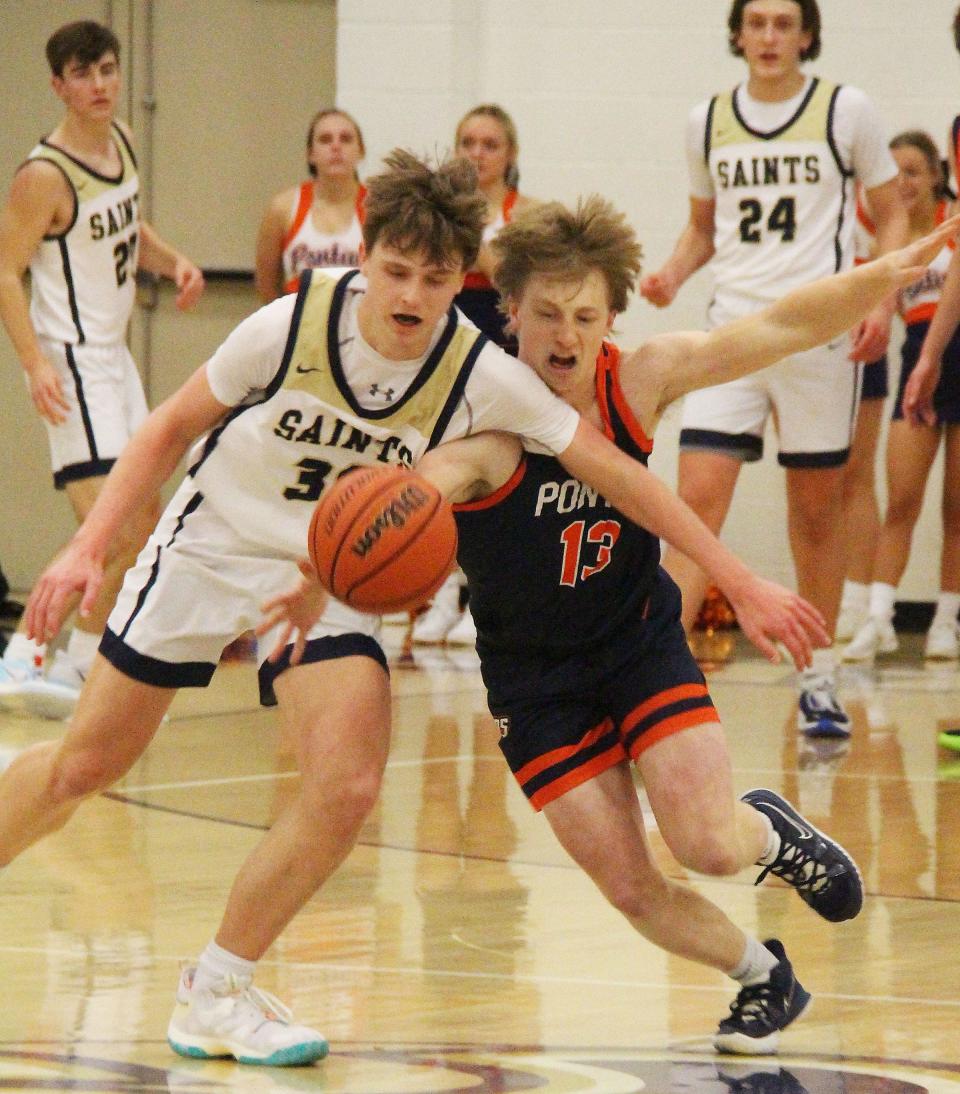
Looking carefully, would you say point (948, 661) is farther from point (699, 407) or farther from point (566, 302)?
point (566, 302)

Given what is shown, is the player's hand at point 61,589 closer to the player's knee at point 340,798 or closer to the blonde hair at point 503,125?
the player's knee at point 340,798

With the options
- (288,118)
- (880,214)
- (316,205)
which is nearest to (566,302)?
(880,214)

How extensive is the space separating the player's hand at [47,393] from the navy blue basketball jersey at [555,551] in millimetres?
3169

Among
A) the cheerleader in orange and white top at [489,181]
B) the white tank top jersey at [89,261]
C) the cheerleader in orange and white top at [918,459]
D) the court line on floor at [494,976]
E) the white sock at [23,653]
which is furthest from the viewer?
the cheerleader in orange and white top at [918,459]

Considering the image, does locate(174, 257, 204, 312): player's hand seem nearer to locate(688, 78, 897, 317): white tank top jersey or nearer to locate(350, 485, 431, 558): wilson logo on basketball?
locate(688, 78, 897, 317): white tank top jersey

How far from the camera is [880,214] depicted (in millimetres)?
6305

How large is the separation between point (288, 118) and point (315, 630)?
6.95 meters

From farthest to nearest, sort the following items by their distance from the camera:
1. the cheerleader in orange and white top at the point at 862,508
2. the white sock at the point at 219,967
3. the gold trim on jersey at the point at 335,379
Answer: the cheerleader in orange and white top at the point at 862,508
the gold trim on jersey at the point at 335,379
the white sock at the point at 219,967

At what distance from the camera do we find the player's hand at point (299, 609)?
125 inches

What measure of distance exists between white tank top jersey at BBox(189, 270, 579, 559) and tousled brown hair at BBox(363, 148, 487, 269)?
0.45 ft

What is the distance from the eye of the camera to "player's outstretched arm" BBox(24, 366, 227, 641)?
328cm

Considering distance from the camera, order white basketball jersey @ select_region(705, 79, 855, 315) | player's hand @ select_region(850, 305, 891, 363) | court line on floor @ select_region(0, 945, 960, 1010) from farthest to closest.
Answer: white basketball jersey @ select_region(705, 79, 855, 315)
player's hand @ select_region(850, 305, 891, 363)
court line on floor @ select_region(0, 945, 960, 1010)

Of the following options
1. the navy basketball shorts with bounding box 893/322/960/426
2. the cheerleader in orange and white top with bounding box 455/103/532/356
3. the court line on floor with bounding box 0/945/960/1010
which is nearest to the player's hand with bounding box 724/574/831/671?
the court line on floor with bounding box 0/945/960/1010

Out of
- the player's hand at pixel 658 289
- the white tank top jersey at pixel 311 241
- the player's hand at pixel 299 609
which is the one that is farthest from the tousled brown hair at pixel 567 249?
the white tank top jersey at pixel 311 241
